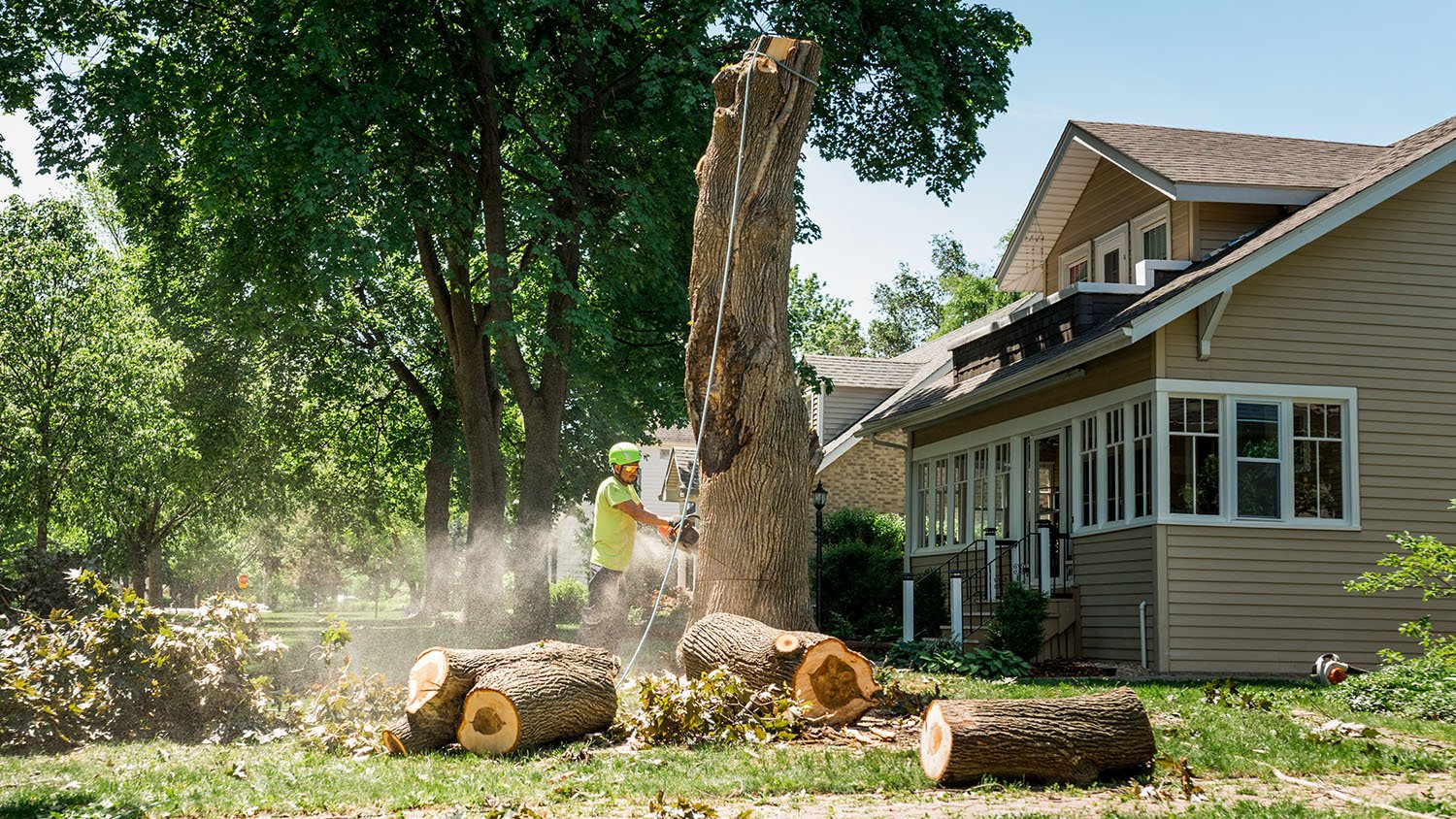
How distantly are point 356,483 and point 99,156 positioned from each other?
914 inches

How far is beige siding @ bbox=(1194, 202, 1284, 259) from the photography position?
18000mm

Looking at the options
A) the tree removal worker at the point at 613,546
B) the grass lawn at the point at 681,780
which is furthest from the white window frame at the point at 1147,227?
the grass lawn at the point at 681,780

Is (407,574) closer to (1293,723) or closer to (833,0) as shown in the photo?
(833,0)

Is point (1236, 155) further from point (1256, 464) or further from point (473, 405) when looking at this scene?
point (473, 405)

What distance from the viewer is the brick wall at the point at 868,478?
31.8 metres

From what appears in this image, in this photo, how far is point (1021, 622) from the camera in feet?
52.0

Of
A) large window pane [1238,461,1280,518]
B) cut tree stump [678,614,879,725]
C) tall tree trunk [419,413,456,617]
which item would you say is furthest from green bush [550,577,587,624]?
cut tree stump [678,614,879,725]

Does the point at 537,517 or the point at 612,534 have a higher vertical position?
the point at 537,517

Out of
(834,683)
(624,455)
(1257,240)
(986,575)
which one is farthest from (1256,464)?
(834,683)

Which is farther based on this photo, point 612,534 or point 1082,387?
point 1082,387

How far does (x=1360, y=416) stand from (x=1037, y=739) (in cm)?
1028

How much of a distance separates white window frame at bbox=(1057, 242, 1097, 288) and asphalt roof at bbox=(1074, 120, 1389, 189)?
200 centimetres

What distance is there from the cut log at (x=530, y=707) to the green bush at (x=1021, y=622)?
8.27m

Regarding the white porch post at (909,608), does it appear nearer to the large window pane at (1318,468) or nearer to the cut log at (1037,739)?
the large window pane at (1318,468)
